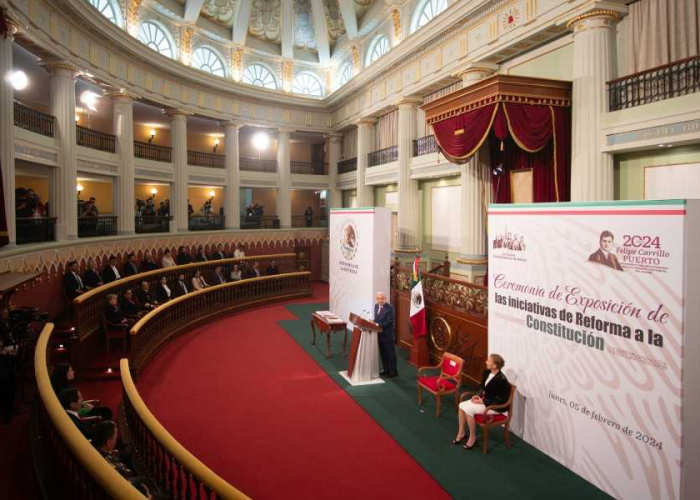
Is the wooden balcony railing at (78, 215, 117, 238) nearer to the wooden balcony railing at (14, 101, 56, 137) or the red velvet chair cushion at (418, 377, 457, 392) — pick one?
the wooden balcony railing at (14, 101, 56, 137)

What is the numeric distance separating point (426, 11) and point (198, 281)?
11.5 metres

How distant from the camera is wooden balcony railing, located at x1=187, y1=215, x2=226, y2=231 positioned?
64.7 feet

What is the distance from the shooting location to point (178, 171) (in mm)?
18438

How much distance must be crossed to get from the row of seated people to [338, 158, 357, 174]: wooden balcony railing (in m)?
17.1

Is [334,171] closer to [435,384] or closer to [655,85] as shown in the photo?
[655,85]

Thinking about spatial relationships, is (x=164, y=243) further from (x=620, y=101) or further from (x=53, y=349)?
(x=620, y=101)

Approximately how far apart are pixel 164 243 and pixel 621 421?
52.4ft

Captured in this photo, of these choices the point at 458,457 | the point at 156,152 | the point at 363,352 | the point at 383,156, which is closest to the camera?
the point at 458,457

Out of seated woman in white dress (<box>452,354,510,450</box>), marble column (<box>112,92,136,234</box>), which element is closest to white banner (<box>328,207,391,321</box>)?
seated woman in white dress (<box>452,354,510,450</box>)

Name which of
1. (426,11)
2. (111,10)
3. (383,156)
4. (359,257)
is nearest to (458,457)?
→ (359,257)

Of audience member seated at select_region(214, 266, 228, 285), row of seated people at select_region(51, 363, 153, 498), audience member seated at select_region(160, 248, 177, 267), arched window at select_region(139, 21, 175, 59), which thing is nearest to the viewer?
row of seated people at select_region(51, 363, 153, 498)

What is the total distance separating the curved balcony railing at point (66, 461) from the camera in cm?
275

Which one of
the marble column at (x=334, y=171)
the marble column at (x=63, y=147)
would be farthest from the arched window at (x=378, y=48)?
the marble column at (x=63, y=147)

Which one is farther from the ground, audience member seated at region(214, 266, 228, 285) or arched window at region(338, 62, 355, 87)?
arched window at region(338, 62, 355, 87)
